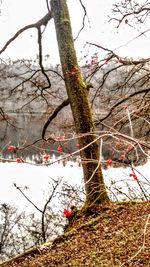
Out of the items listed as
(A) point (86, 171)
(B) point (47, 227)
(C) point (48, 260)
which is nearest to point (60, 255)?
(C) point (48, 260)

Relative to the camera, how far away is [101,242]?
4035mm

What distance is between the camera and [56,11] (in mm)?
5547

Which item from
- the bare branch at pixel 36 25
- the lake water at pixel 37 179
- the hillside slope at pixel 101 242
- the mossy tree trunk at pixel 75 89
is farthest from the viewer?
the lake water at pixel 37 179

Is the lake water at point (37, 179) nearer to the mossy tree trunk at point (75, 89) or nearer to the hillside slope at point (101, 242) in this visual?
the mossy tree trunk at point (75, 89)

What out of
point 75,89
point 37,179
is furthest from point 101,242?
point 37,179

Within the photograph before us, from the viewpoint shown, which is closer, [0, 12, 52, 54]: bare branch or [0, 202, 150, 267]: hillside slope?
[0, 202, 150, 267]: hillside slope

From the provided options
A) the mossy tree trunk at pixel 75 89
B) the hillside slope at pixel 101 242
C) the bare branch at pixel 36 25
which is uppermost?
the bare branch at pixel 36 25

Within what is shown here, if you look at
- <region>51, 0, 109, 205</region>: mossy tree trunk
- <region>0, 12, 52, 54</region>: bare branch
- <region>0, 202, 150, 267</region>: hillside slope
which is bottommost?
Answer: <region>0, 202, 150, 267</region>: hillside slope

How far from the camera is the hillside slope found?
140 inches

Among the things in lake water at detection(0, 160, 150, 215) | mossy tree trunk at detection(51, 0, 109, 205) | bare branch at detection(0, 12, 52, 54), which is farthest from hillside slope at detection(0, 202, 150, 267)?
lake water at detection(0, 160, 150, 215)

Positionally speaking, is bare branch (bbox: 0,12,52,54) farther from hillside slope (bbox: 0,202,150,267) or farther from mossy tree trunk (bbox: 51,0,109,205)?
hillside slope (bbox: 0,202,150,267)

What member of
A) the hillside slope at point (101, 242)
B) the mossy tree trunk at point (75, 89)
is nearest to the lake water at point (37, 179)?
the mossy tree trunk at point (75, 89)

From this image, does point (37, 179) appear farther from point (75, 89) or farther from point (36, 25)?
point (75, 89)

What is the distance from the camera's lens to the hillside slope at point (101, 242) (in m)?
3.56
